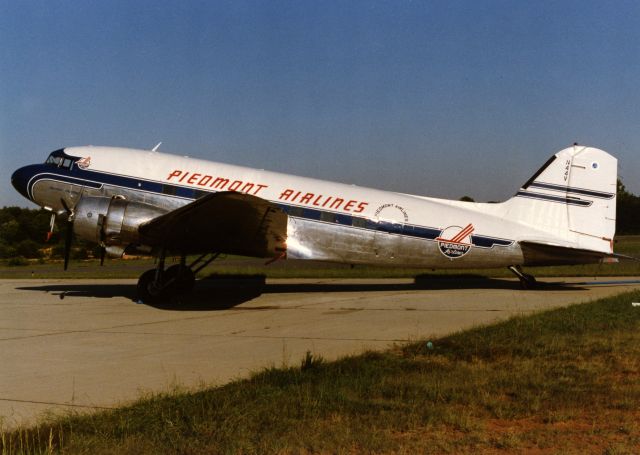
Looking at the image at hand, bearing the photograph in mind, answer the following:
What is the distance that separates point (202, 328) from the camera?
9.99 m

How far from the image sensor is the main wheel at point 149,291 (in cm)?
1359

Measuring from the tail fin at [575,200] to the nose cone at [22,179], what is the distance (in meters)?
12.6

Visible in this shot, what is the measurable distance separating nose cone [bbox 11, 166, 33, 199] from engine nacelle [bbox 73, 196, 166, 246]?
3048mm

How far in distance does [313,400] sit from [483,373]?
214cm

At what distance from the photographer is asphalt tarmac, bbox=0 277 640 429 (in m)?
6.08

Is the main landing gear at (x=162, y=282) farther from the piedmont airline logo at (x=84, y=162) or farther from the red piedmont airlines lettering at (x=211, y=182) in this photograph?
the piedmont airline logo at (x=84, y=162)

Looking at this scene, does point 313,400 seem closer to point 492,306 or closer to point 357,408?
point 357,408

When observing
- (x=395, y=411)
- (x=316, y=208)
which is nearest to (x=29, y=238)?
(x=316, y=208)

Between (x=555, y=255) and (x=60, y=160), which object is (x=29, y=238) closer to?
(x=60, y=160)

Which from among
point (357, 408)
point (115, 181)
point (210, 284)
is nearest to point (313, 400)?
point (357, 408)

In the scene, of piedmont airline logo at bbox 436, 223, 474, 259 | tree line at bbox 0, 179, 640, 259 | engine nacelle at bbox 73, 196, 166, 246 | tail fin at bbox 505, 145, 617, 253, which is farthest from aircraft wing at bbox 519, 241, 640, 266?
tree line at bbox 0, 179, 640, 259

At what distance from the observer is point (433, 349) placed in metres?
7.59

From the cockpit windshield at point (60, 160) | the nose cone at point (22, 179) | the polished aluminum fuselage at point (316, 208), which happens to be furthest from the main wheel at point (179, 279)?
the nose cone at point (22, 179)

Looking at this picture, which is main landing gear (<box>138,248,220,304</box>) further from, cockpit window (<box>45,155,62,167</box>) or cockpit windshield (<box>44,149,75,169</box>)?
cockpit window (<box>45,155,62,167</box>)
